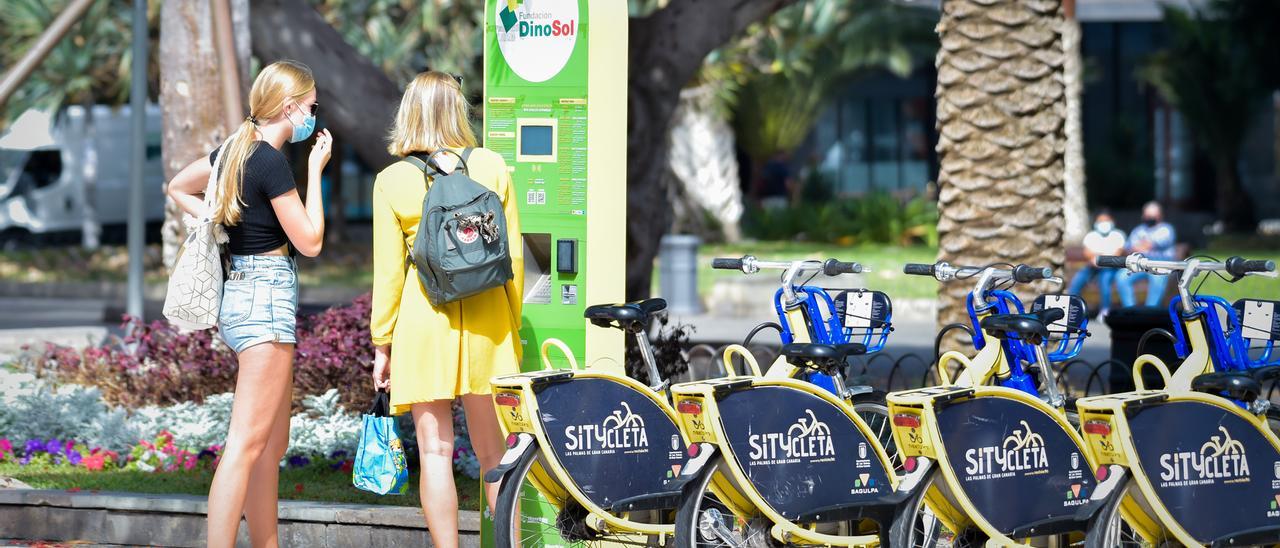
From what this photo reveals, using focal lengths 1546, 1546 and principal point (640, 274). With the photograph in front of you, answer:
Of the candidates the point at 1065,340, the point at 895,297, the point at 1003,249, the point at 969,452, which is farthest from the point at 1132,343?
the point at 895,297

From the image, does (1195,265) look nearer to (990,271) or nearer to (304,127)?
(990,271)

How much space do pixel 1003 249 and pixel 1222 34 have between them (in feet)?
79.8

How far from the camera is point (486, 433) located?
5418 millimetres

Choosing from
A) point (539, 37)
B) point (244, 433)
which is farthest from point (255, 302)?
point (539, 37)

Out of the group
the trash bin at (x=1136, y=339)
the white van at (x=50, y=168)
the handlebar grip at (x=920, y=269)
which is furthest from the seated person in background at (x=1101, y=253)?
the white van at (x=50, y=168)

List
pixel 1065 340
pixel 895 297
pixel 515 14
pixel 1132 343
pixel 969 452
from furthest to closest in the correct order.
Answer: pixel 895 297 < pixel 1132 343 < pixel 1065 340 < pixel 515 14 < pixel 969 452

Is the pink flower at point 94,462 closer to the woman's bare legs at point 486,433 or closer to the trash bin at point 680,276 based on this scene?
the woman's bare legs at point 486,433

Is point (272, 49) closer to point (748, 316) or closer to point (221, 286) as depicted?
point (221, 286)

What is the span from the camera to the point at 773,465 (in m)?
5.06

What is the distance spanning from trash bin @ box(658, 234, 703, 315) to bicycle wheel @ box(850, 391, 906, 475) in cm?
1214

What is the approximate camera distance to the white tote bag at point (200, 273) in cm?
506

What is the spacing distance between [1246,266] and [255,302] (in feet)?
11.0

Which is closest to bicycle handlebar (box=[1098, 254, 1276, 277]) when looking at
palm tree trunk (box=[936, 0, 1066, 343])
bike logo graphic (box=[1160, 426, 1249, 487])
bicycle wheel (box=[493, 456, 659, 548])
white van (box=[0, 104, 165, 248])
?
bike logo graphic (box=[1160, 426, 1249, 487])

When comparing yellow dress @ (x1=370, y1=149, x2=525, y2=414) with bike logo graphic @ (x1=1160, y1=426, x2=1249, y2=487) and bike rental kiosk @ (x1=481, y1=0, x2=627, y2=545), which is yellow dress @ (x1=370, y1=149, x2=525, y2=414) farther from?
bike logo graphic @ (x1=1160, y1=426, x2=1249, y2=487)
